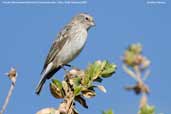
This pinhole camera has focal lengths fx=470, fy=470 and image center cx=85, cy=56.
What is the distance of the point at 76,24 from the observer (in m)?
13.3

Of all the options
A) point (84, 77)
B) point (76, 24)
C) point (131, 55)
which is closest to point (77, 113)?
point (84, 77)

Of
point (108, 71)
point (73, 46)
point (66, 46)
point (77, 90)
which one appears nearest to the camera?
point (77, 90)

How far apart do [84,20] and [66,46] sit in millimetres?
1652

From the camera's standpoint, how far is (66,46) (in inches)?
484

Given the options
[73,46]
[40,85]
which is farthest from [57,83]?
[73,46]

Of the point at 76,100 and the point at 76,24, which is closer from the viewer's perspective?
the point at 76,100

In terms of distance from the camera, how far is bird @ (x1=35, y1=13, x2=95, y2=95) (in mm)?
11562

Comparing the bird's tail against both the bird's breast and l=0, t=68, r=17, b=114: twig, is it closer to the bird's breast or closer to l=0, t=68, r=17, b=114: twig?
the bird's breast

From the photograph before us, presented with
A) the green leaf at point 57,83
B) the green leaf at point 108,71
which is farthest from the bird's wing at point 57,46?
the green leaf at point 57,83

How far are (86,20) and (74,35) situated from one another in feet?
4.37

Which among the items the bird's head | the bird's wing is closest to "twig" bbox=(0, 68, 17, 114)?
the bird's wing

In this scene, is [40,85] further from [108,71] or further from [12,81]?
[12,81]

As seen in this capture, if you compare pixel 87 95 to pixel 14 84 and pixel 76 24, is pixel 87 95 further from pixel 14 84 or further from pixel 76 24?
pixel 76 24

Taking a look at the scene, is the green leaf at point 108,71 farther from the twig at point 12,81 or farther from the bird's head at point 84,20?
the bird's head at point 84,20
